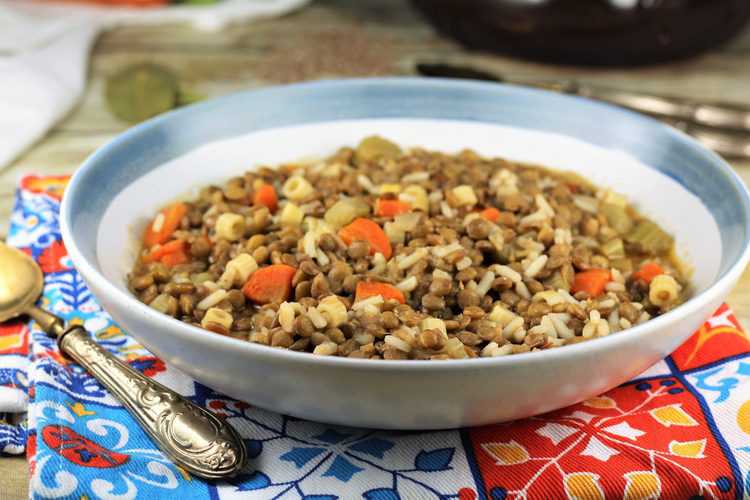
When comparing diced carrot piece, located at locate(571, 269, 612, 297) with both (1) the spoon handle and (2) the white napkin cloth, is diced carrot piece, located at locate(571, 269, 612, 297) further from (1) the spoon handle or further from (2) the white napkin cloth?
(2) the white napkin cloth

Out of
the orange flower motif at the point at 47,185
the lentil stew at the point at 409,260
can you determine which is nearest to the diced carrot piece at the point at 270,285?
the lentil stew at the point at 409,260

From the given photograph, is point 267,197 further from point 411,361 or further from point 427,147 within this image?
point 411,361

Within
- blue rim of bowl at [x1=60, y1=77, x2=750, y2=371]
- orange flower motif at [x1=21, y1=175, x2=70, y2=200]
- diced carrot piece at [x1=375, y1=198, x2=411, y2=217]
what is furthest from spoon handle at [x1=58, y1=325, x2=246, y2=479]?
orange flower motif at [x1=21, y1=175, x2=70, y2=200]

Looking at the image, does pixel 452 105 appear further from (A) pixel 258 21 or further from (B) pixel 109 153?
(A) pixel 258 21

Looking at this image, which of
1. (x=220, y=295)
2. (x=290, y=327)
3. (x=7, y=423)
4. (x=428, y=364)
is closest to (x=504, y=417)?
(x=428, y=364)

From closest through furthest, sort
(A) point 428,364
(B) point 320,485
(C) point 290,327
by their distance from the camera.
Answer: (A) point 428,364, (B) point 320,485, (C) point 290,327

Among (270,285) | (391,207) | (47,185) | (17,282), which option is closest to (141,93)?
(47,185)
